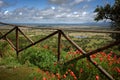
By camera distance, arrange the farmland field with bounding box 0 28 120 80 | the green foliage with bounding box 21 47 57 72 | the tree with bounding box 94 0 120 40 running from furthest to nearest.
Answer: the tree with bounding box 94 0 120 40, the green foliage with bounding box 21 47 57 72, the farmland field with bounding box 0 28 120 80

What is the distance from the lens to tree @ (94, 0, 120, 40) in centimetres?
2339

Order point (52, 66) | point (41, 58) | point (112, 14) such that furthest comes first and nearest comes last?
point (112, 14) < point (41, 58) < point (52, 66)

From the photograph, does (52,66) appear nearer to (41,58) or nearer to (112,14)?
(41,58)

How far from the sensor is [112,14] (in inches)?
973

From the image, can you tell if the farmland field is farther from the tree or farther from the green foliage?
the tree

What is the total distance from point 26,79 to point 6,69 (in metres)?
1.83

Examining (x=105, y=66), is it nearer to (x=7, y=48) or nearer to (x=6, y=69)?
(x=6, y=69)

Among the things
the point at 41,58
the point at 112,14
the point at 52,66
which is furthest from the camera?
the point at 112,14

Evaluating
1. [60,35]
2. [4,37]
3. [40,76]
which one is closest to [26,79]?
[40,76]

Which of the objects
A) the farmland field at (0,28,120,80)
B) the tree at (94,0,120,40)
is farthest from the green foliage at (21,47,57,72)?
the tree at (94,0,120,40)

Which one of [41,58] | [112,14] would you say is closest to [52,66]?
[41,58]

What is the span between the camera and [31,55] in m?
8.61

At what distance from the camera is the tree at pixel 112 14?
76.7ft

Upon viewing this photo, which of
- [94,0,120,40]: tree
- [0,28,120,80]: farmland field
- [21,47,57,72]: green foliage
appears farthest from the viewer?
[94,0,120,40]: tree
